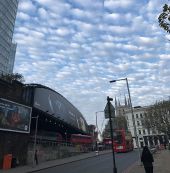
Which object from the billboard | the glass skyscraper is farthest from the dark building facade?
the glass skyscraper

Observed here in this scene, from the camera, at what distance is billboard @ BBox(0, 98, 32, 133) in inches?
1139

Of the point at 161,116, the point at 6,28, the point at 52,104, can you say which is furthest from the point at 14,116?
the point at 6,28

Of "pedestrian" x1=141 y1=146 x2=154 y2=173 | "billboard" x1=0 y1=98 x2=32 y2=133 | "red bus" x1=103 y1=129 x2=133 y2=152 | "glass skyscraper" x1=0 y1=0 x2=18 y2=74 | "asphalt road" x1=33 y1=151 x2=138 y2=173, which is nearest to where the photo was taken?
"pedestrian" x1=141 y1=146 x2=154 y2=173

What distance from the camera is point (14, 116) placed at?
101 ft

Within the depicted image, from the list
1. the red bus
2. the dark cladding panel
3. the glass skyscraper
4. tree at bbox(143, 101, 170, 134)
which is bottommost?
the red bus

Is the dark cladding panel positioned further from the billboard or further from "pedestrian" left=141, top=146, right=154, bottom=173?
"pedestrian" left=141, top=146, right=154, bottom=173

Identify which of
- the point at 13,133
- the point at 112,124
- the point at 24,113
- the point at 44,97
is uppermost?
the point at 44,97

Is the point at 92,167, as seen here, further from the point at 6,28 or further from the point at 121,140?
the point at 6,28

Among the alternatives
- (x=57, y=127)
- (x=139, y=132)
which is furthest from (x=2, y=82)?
(x=139, y=132)

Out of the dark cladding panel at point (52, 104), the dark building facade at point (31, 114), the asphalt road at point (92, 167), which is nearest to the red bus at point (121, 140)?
the dark building facade at point (31, 114)

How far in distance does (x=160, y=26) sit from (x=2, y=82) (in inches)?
944

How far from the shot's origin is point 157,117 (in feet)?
191

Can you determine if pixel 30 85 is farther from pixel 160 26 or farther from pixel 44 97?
pixel 160 26

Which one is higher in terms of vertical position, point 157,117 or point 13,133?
point 157,117
